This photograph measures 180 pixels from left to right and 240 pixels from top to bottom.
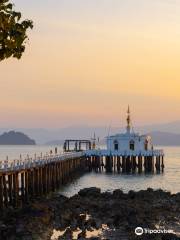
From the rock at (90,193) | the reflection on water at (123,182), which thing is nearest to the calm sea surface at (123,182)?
the reflection on water at (123,182)

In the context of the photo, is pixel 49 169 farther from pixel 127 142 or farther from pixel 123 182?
pixel 127 142

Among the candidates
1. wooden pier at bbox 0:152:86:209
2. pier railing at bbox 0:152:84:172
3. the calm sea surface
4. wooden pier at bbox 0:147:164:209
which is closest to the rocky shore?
wooden pier at bbox 0:152:86:209

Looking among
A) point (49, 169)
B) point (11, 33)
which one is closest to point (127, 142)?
point (49, 169)

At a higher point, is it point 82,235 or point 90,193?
point 90,193

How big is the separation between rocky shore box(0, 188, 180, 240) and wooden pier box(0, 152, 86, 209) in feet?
12.4

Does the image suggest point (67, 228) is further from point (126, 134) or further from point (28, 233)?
point (126, 134)

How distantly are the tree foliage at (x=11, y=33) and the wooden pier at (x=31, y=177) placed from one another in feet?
64.4

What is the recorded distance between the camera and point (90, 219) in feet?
125

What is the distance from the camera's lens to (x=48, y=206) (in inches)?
1603

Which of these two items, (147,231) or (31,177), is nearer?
(147,231)

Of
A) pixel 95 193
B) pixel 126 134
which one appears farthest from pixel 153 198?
pixel 126 134

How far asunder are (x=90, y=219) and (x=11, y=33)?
15457 mm

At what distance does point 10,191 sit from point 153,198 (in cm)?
1194

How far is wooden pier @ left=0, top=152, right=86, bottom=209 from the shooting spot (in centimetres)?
4744
